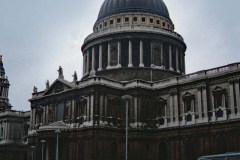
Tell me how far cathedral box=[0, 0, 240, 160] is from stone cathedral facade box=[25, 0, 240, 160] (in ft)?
0.46

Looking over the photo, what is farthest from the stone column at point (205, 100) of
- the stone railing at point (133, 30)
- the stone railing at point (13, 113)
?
the stone railing at point (13, 113)

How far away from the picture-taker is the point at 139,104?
58.8 meters

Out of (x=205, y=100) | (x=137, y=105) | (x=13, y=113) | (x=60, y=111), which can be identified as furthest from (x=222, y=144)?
(x=13, y=113)

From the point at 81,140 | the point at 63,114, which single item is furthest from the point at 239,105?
the point at 63,114

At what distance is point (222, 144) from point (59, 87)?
28060 millimetres

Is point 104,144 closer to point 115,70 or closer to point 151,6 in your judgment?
point 115,70

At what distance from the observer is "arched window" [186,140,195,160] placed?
54109mm

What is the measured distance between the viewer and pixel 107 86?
2277 inches

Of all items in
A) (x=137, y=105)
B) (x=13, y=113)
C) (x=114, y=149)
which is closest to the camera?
(x=114, y=149)

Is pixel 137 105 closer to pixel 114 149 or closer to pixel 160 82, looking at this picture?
pixel 160 82

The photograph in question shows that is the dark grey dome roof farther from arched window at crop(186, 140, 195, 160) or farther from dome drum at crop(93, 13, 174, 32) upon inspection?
arched window at crop(186, 140, 195, 160)

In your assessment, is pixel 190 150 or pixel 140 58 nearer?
pixel 190 150

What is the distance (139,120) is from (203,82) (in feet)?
37.7

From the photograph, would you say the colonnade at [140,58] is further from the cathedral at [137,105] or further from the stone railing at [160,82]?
the stone railing at [160,82]
